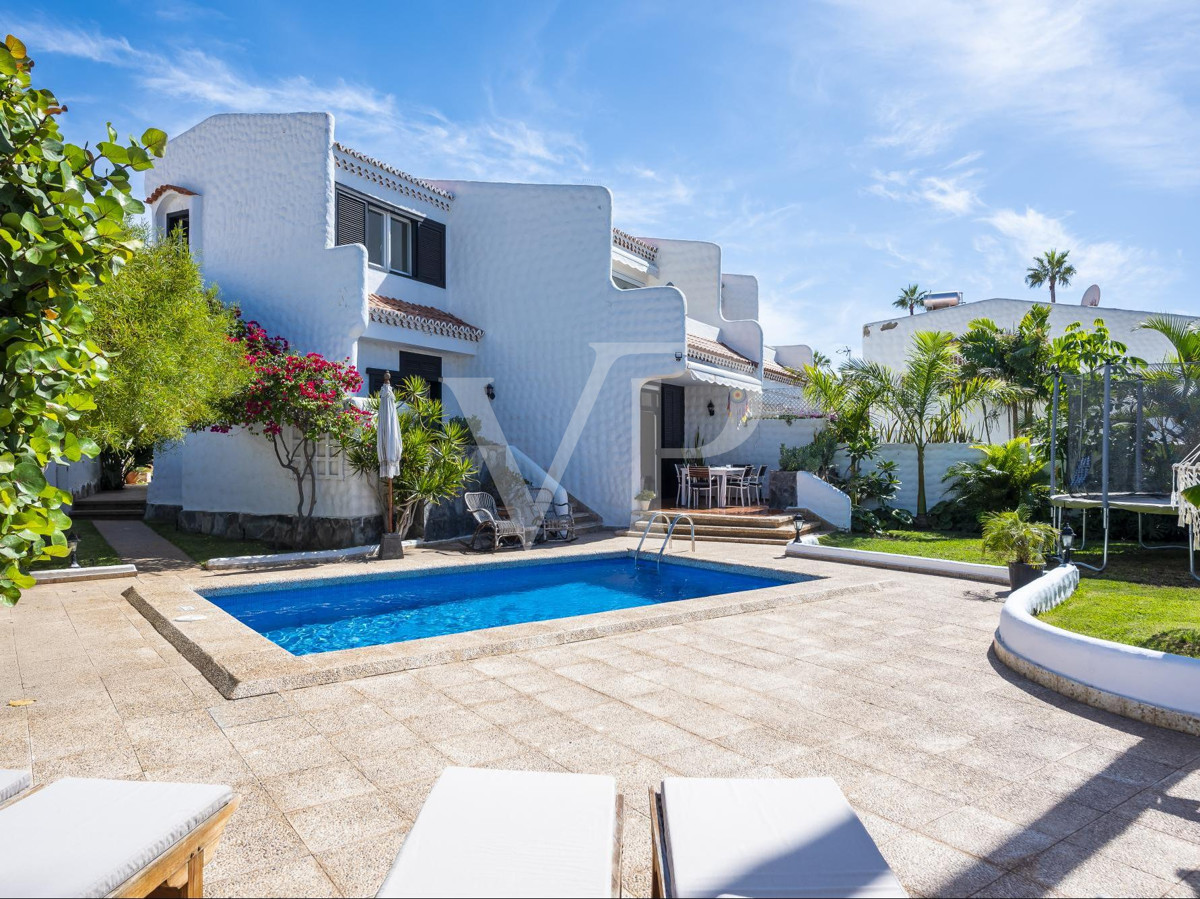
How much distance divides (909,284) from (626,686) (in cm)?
6522

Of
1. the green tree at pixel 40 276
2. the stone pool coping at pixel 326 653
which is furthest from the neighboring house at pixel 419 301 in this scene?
the green tree at pixel 40 276

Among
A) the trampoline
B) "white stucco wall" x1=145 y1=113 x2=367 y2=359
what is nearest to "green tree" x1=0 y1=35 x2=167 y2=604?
"white stucco wall" x1=145 y1=113 x2=367 y2=359

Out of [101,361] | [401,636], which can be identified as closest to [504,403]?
[401,636]

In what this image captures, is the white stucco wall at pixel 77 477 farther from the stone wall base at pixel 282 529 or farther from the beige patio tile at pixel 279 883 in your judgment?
the beige patio tile at pixel 279 883

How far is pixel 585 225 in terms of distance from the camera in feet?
67.5

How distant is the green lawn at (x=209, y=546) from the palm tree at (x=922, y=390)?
55.2 feet

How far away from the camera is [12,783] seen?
3494 millimetres

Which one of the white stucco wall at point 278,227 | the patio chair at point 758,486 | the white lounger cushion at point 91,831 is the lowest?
the white lounger cushion at point 91,831

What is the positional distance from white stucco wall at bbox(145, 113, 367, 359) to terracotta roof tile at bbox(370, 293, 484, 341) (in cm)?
112

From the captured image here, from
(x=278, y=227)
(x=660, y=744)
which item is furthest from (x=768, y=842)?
(x=278, y=227)

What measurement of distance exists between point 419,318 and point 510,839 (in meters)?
17.6

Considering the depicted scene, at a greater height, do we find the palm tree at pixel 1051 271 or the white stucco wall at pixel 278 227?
the palm tree at pixel 1051 271

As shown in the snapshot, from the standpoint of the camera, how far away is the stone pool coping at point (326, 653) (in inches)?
270

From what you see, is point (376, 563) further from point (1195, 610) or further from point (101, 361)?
point (1195, 610)
